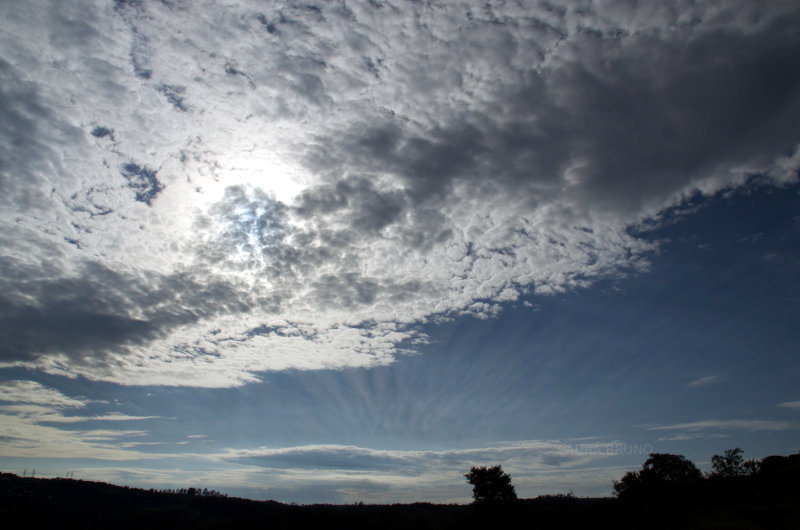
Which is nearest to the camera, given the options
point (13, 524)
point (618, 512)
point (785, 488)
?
point (785, 488)

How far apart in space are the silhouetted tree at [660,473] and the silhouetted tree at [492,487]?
2817 cm

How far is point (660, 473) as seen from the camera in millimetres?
93750

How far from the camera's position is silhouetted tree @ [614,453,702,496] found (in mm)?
90875

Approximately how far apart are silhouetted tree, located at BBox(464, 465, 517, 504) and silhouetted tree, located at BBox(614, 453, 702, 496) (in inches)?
1109

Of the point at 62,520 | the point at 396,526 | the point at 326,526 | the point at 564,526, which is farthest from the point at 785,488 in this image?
the point at 62,520

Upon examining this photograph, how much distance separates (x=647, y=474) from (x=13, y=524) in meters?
225

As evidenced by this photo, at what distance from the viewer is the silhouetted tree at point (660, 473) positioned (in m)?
90.9

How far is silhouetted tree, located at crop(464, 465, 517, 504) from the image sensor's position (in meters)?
82.9

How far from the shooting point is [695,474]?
94.1 metres

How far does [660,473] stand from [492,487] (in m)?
43.6

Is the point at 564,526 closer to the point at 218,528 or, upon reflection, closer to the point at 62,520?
the point at 218,528

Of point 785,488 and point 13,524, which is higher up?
point 785,488

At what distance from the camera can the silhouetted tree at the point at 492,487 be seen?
3263 inches

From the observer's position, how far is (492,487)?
3287 inches
